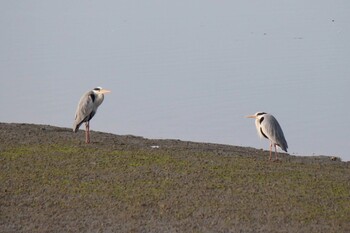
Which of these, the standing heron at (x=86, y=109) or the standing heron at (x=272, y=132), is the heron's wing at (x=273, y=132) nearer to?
the standing heron at (x=272, y=132)

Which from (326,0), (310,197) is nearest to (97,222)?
(310,197)

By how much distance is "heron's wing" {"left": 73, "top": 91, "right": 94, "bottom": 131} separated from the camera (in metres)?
14.9

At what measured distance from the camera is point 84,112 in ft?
49.0

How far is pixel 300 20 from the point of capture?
137 feet

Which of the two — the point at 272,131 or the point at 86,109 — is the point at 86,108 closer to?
the point at 86,109

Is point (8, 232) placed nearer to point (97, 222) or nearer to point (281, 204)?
point (97, 222)

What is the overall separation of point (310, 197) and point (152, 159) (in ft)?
9.67

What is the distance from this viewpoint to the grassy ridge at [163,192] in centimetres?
944

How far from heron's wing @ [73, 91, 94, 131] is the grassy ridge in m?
1.70

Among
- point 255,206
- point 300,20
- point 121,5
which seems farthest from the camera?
point 121,5

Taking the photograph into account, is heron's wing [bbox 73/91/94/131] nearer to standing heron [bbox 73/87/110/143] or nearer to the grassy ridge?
standing heron [bbox 73/87/110/143]

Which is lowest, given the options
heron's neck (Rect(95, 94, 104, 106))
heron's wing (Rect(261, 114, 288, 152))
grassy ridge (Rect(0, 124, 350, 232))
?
grassy ridge (Rect(0, 124, 350, 232))

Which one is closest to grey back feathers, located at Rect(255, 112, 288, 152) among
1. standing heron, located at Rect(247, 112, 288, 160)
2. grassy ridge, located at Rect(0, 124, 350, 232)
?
standing heron, located at Rect(247, 112, 288, 160)

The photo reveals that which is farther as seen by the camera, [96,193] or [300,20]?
[300,20]
